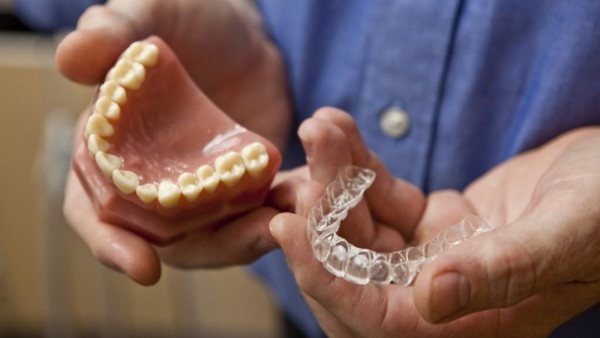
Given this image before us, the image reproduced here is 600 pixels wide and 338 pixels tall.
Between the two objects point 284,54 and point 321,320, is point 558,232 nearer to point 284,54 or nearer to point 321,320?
point 321,320

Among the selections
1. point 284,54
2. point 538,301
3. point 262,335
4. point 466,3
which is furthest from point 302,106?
point 262,335

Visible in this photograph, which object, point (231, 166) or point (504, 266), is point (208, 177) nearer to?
point (231, 166)

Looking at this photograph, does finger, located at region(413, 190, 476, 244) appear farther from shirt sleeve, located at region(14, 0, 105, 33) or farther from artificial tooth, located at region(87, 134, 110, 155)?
shirt sleeve, located at region(14, 0, 105, 33)

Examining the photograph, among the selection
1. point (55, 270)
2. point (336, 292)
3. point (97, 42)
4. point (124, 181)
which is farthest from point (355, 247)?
point (55, 270)

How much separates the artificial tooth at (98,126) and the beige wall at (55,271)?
0.74 metres

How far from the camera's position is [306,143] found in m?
0.62

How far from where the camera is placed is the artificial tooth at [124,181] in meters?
0.61

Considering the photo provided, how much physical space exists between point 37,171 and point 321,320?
1050 millimetres

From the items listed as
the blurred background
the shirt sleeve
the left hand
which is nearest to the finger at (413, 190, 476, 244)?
the left hand

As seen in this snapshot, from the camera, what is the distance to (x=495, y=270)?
1.58ft

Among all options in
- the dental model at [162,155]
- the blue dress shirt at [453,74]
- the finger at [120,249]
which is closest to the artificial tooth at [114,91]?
the dental model at [162,155]

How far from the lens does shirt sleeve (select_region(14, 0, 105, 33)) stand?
102cm

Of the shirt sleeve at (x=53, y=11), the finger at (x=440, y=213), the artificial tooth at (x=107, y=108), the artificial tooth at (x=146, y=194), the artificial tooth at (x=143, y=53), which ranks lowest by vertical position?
the shirt sleeve at (x=53, y=11)

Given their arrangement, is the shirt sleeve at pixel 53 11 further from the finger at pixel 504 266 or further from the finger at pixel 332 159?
the finger at pixel 504 266
